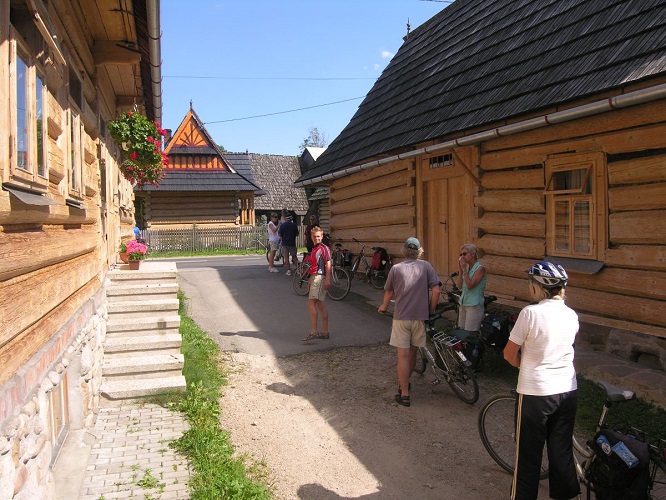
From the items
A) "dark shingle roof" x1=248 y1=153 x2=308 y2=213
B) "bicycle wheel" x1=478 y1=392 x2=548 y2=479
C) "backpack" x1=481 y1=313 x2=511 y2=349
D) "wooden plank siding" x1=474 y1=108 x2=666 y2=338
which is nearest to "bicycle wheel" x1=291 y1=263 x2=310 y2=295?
"wooden plank siding" x1=474 y1=108 x2=666 y2=338

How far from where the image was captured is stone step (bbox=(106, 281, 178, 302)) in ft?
25.5

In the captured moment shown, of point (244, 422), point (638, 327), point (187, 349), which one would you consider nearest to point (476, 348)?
point (638, 327)

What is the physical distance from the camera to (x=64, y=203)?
4.27 metres

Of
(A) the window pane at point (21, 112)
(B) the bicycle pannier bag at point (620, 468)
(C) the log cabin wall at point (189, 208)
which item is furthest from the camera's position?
(C) the log cabin wall at point (189, 208)

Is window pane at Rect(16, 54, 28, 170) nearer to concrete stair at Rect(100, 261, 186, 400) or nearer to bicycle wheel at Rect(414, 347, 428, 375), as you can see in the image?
concrete stair at Rect(100, 261, 186, 400)

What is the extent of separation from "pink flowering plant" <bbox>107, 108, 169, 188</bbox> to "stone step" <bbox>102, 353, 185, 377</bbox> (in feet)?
11.0

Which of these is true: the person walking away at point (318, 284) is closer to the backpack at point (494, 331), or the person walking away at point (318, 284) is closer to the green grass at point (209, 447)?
the green grass at point (209, 447)

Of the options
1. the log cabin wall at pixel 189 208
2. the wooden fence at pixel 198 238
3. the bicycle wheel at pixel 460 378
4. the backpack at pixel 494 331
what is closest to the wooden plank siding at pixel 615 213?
the backpack at pixel 494 331

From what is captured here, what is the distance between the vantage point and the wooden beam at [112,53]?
7242 millimetres

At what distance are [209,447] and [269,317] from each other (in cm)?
542

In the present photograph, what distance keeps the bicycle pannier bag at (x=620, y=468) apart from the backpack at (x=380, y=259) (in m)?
8.72

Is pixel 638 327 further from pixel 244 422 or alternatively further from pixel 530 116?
pixel 244 422

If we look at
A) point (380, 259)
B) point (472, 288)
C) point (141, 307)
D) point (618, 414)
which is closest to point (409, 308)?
point (472, 288)

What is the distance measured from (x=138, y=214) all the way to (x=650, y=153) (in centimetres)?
2956
